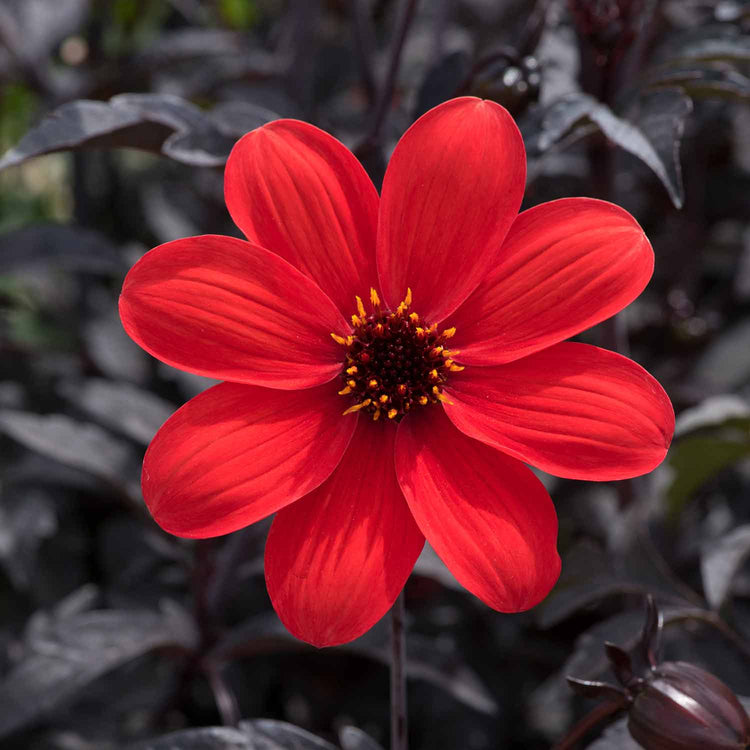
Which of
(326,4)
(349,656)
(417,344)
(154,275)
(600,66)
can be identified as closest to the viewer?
(154,275)

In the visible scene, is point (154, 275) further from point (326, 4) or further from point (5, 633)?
point (326, 4)

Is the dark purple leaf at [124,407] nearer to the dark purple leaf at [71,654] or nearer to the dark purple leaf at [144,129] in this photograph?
the dark purple leaf at [71,654]

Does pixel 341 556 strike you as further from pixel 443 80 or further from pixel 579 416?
Result: pixel 443 80

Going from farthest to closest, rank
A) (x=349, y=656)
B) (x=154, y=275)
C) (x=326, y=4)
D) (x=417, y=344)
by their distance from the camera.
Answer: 1. (x=326, y=4)
2. (x=349, y=656)
3. (x=417, y=344)
4. (x=154, y=275)

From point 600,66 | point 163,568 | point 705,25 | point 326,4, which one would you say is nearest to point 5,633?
point 163,568

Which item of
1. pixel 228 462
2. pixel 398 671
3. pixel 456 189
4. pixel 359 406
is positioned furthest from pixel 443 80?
pixel 398 671
